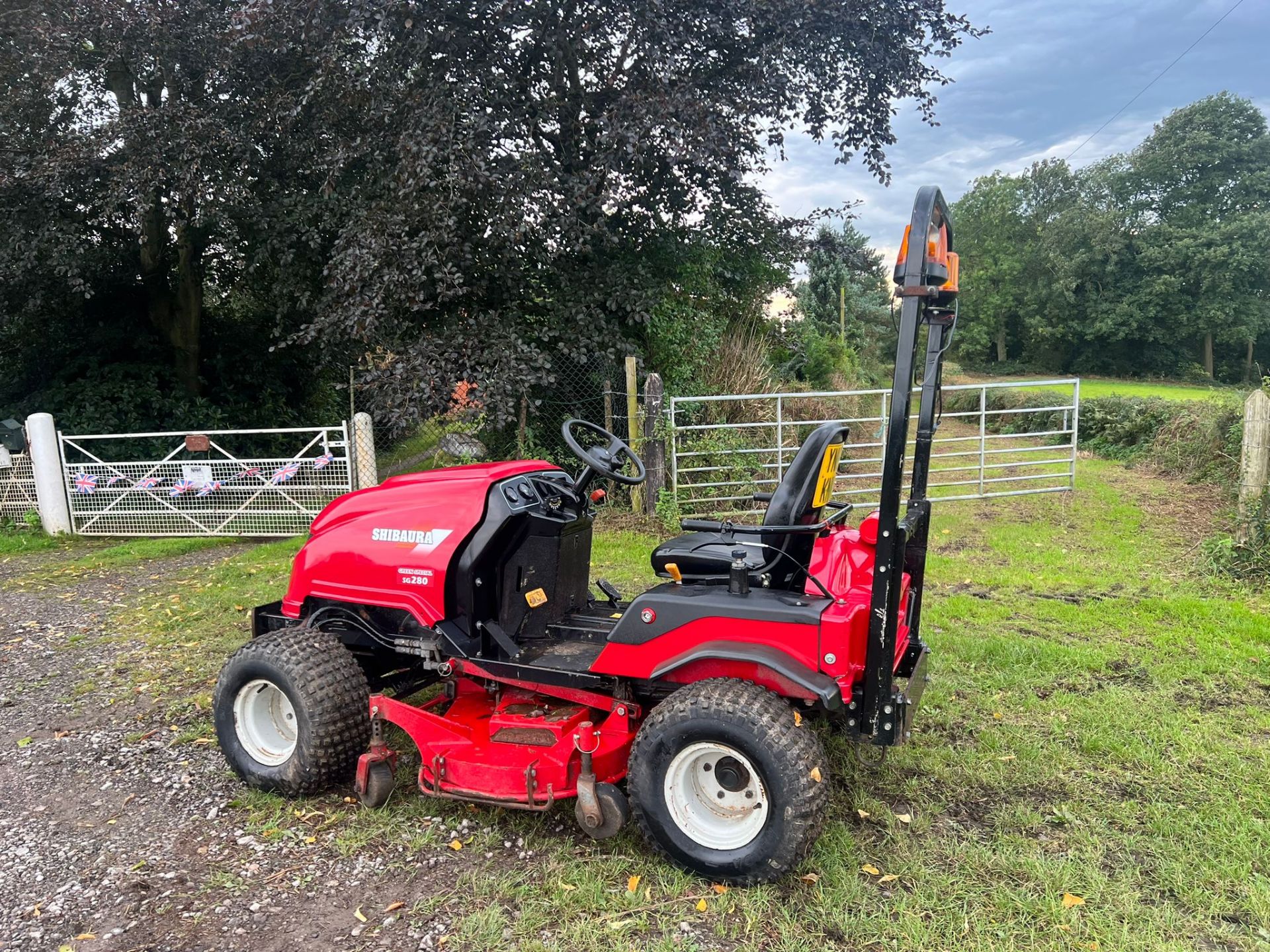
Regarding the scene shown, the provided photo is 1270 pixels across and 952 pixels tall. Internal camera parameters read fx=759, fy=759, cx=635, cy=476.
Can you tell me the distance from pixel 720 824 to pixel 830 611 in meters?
0.83

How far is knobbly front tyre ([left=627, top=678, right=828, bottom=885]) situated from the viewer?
2383 millimetres

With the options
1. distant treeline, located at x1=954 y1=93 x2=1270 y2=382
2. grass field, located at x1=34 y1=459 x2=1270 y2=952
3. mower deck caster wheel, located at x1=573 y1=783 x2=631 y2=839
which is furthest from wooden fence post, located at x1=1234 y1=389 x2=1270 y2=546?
distant treeline, located at x1=954 y1=93 x2=1270 y2=382

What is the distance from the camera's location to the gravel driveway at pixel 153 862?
7.89 ft

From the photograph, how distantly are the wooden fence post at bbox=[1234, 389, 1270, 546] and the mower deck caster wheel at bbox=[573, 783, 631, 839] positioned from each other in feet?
18.6

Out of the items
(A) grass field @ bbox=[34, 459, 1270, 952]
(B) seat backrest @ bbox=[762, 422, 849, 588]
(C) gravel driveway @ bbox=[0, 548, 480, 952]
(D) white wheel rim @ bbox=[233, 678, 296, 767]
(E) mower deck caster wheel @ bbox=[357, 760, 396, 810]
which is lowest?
(A) grass field @ bbox=[34, 459, 1270, 952]

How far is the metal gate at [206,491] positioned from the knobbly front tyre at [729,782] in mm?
6561

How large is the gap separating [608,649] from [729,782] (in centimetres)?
62

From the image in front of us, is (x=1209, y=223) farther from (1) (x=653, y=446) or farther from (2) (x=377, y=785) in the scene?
(2) (x=377, y=785)

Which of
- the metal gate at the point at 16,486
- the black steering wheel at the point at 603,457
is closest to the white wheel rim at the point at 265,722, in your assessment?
the black steering wheel at the point at 603,457

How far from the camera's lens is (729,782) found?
8.51 feet

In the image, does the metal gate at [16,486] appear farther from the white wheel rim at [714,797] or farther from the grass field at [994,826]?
the white wheel rim at [714,797]

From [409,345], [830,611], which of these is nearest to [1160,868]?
[830,611]

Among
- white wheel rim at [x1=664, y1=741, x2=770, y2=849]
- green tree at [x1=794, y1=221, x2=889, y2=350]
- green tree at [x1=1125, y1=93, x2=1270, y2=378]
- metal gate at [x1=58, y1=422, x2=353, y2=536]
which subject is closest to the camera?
white wheel rim at [x1=664, y1=741, x2=770, y2=849]

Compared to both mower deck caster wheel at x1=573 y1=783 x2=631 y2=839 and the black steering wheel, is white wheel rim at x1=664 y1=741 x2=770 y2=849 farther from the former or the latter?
the black steering wheel
